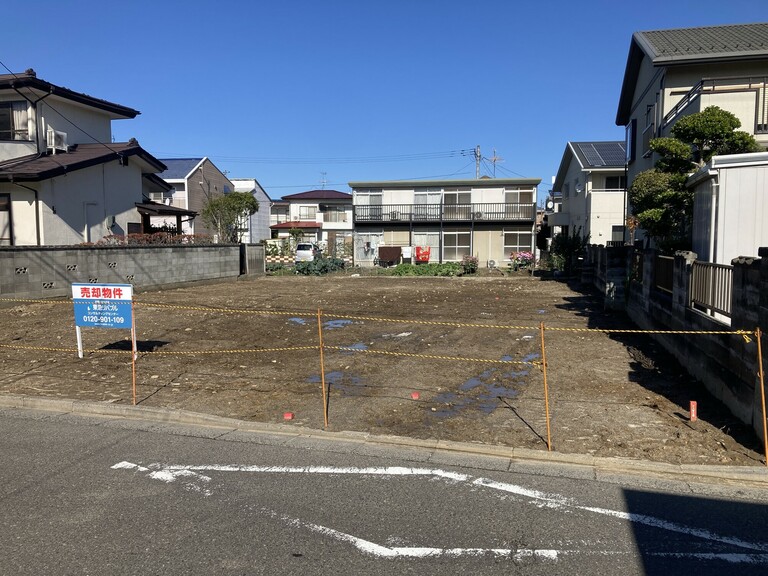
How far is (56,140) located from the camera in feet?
78.1

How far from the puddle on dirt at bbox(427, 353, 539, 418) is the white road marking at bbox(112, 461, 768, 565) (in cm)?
205

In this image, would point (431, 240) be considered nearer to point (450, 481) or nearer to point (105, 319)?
point (105, 319)

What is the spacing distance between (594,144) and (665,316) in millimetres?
29601

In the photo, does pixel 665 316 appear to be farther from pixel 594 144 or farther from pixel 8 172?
pixel 594 144

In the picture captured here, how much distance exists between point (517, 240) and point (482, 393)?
35258mm

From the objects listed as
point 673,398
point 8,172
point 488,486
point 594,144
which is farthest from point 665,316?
point 594,144

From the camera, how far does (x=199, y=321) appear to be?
48.5ft

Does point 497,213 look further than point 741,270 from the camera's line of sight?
Yes

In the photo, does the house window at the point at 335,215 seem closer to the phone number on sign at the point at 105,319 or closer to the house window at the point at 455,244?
the house window at the point at 455,244

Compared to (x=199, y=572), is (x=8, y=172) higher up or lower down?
higher up

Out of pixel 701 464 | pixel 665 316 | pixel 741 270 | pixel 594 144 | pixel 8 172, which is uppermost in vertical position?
pixel 594 144

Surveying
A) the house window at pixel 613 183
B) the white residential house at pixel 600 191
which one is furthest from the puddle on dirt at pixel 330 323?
the house window at pixel 613 183

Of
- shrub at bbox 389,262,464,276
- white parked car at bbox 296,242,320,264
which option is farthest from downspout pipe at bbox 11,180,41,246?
white parked car at bbox 296,242,320,264

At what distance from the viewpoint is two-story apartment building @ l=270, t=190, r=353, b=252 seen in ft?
193
